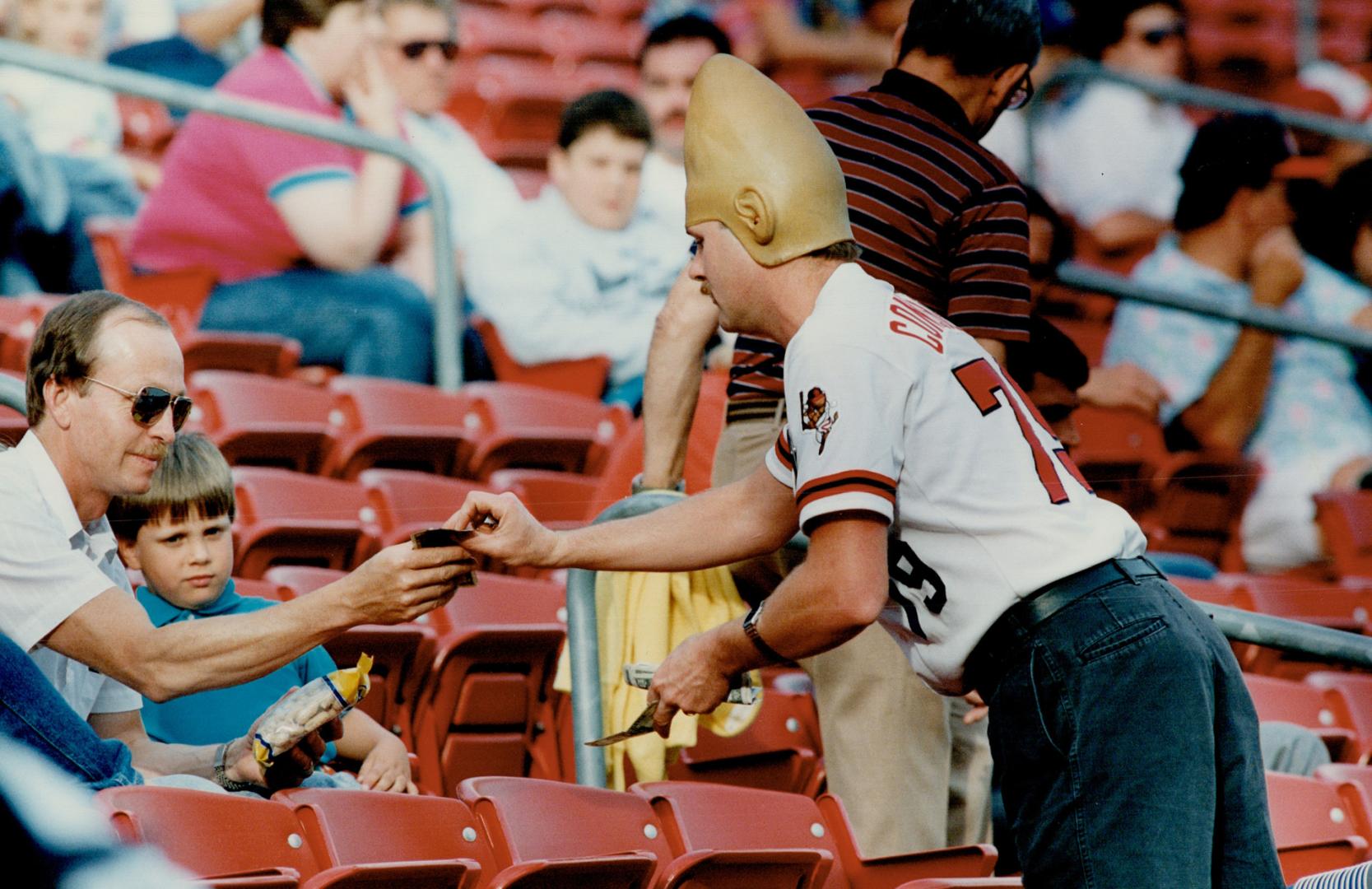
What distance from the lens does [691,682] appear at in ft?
8.75

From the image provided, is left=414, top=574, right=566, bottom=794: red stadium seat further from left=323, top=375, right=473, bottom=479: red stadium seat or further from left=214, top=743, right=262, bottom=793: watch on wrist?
left=323, top=375, right=473, bottom=479: red stadium seat

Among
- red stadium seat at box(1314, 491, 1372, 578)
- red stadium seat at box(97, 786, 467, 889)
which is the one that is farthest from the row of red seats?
red stadium seat at box(1314, 491, 1372, 578)

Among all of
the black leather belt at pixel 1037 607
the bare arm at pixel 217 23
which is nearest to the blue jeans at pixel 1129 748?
the black leather belt at pixel 1037 607

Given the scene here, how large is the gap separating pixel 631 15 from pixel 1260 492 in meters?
5.39

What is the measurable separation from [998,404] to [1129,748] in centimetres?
46

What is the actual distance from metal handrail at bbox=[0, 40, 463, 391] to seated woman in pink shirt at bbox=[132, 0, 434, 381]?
82 mm

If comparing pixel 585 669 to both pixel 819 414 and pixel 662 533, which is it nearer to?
pixel 662 533

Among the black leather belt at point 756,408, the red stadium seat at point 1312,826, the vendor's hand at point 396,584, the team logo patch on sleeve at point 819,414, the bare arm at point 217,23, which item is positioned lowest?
the red stadium seat at point 1312,826

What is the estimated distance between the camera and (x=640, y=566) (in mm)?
2885

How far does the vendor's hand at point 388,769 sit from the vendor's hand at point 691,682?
2.19 ft

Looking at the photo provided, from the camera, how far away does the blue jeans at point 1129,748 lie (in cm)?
241

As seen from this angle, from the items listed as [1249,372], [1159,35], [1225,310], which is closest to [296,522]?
[1225,310]

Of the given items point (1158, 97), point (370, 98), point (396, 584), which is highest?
point (1158, 97)

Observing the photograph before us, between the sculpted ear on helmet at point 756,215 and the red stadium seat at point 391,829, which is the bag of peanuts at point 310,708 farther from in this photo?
the sculpted ear on helmet at point 756,215
